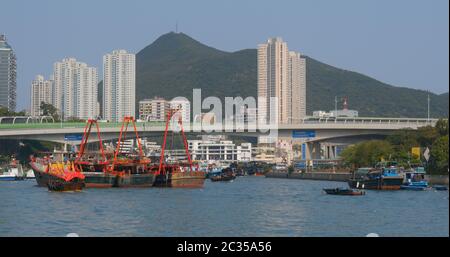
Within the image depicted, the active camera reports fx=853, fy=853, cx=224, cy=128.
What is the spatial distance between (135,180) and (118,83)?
63695 mm

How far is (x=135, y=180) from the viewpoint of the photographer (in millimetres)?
46938

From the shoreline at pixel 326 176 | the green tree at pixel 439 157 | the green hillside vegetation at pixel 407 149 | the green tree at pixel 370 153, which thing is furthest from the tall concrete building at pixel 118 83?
the green tree at pixel 439 157

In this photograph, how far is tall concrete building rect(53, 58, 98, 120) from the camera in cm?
10656

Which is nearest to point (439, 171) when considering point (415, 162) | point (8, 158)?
point (415, 162)

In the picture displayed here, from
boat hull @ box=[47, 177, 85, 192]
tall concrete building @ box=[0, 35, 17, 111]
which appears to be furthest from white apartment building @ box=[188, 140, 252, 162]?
boat hull @ box=[47, 177, 85, 192]

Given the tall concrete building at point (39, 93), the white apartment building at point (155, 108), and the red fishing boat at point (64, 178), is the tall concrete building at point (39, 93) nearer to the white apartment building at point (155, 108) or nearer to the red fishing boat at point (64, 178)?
the white apartment building at point (155, 108)

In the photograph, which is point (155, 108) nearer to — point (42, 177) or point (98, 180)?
point (42, 177)

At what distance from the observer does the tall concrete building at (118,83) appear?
108125mm

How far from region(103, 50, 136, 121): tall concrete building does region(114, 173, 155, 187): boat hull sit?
6053 cm

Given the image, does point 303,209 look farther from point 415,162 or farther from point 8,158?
point 8,158

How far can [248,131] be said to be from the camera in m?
70.3

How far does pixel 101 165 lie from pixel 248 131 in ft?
78.8

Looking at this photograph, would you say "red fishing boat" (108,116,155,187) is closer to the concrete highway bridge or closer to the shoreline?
the shoreline

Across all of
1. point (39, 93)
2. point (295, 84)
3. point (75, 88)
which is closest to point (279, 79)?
point (295, 84)
